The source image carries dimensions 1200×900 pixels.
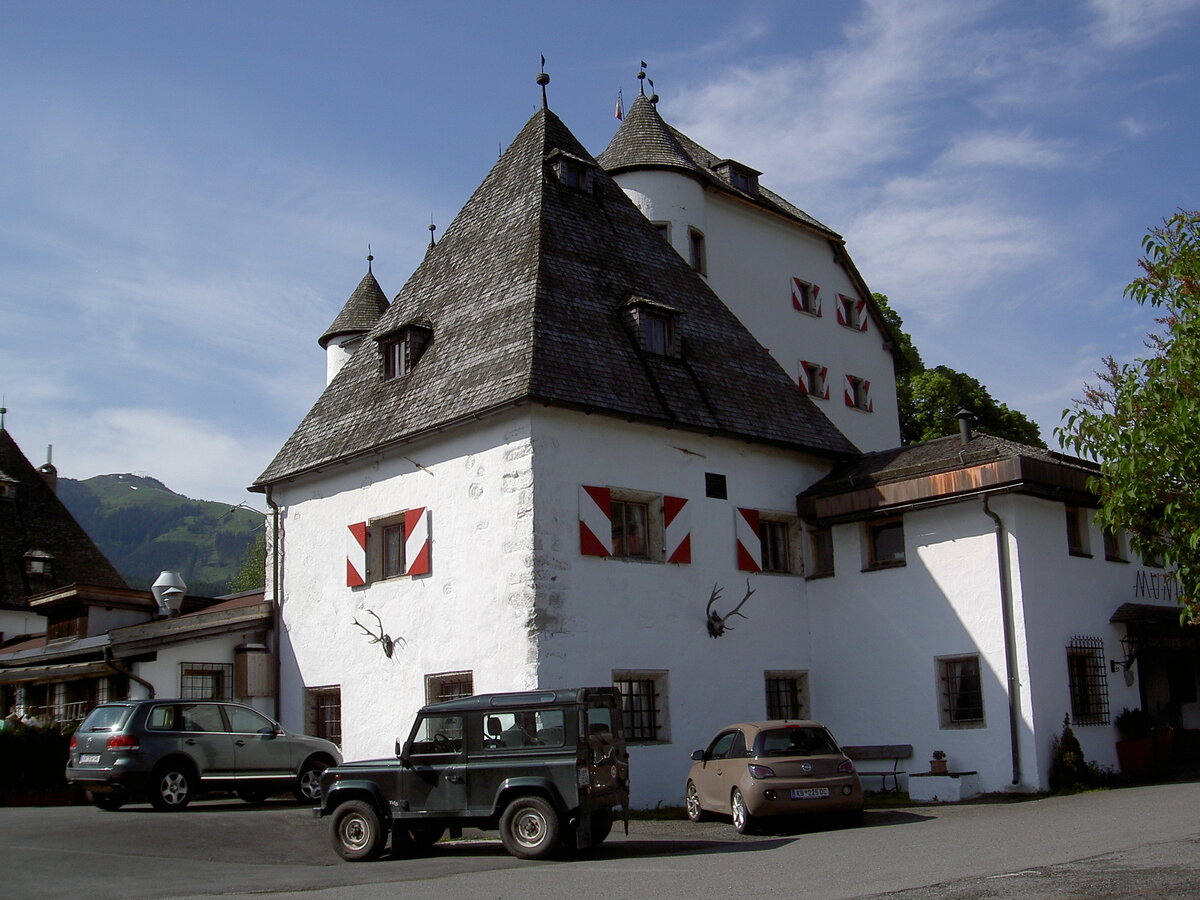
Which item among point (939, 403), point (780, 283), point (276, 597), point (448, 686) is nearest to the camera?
point (448, 686)

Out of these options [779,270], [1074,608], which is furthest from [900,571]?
[779,270]

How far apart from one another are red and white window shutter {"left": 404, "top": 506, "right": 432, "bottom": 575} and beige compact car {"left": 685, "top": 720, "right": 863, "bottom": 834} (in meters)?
6.34

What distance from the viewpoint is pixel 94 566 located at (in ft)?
144

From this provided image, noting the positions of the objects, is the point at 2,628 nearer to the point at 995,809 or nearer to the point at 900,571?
the point at 900,571

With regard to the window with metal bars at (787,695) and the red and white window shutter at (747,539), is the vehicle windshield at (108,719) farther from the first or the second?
the window with metal bars at (787,695)

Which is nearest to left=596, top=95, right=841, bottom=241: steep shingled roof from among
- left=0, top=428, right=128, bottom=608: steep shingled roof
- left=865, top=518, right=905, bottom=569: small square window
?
left=865, top=518, right=905, bottom=569: small square window

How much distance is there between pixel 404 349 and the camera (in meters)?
22.3

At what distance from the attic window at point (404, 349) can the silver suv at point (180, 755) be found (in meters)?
6.84

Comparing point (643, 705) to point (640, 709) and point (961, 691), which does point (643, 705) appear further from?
point (961, 691)

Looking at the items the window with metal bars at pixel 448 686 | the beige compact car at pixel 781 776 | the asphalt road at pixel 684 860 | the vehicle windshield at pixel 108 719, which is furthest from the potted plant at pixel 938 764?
the vehicle windshield at pixel 108 719

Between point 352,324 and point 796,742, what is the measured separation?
23.6 m

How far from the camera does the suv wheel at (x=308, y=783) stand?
18938mm

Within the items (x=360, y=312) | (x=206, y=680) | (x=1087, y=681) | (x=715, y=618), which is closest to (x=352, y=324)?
(x=360, y=312)

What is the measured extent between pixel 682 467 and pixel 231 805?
8930 millimetres
